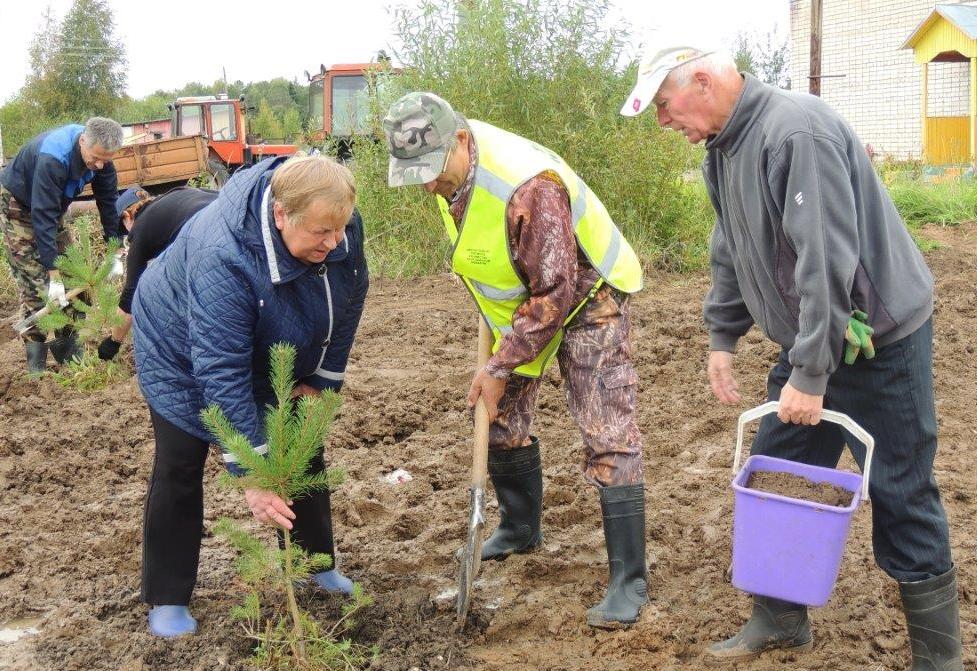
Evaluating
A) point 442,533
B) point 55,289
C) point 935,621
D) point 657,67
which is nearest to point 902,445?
point 935,621

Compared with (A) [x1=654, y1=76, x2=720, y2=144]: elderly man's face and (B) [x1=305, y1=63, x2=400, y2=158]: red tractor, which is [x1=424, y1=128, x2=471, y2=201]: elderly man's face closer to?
(A) [x1=654, y1=76, x2=720, y2=144]: elderly man's face

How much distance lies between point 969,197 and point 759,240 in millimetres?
9992

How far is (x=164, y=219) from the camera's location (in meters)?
4.34

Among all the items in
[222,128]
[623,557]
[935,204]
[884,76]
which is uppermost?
[884,76]

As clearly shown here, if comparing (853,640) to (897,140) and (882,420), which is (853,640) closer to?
(882,420)

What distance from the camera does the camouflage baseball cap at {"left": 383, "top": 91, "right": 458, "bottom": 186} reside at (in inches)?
116

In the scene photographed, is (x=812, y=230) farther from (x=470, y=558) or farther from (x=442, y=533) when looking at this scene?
(x=442, y=533)

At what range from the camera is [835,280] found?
2.50 metres

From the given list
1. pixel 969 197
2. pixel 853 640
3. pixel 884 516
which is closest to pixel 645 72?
pixel 884 516

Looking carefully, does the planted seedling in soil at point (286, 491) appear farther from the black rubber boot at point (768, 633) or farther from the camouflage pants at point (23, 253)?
the camouflage pants at point (23, 253)

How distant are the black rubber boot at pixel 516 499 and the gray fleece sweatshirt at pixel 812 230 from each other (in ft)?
4.08

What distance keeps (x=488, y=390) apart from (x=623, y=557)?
0.72m

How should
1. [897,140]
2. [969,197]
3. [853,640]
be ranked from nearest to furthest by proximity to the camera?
[853,640] < [969,197] < [897,140]

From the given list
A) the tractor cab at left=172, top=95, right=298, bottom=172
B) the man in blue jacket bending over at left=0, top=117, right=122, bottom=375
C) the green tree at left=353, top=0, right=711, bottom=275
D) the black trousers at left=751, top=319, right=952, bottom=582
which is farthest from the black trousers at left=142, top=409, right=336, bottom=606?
the tractor cab at left=172, top=95, right=298, bottom=172
